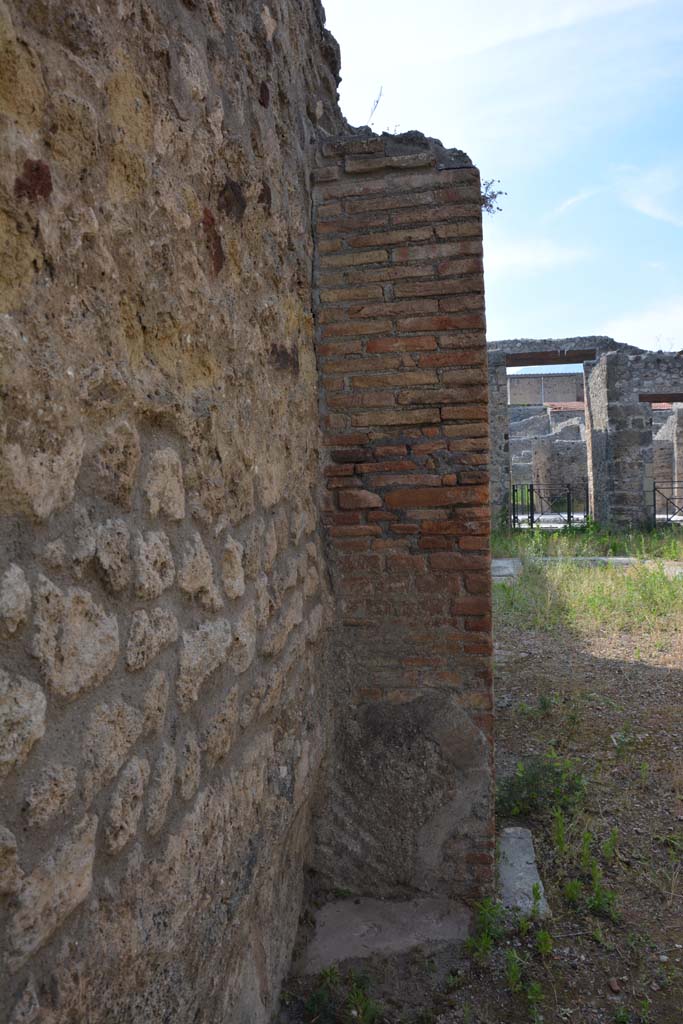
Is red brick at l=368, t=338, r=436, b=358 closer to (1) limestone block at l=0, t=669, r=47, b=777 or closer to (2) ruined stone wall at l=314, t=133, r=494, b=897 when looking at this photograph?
(2) ruined stone wall at l=314, t=133, r=494, b=897

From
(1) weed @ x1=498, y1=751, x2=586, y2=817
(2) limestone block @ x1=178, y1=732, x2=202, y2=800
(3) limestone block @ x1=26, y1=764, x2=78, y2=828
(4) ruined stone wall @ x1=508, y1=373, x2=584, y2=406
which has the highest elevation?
(4) ruined stone wall @ x1=508, y1=373, x2=584, y2=406

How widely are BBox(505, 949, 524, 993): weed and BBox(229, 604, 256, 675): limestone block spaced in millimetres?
1346

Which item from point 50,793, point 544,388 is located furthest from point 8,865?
point 544,388

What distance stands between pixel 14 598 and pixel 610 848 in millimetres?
2820

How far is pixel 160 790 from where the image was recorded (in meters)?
1.40

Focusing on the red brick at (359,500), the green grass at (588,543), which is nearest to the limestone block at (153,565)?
the red brick at (359,500)

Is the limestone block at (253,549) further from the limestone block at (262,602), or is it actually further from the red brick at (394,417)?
the red brick at (394,417)

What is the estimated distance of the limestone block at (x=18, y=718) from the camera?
96cm

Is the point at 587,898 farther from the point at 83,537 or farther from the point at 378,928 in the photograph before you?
the point at 83,537

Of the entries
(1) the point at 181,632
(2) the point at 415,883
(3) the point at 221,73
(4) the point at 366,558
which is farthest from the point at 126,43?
(2) the point at 415,883

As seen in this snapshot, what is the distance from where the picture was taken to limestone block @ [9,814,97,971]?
978 millimetres

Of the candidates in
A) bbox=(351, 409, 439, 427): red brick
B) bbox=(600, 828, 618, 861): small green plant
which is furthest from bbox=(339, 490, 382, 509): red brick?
bbox=(600, 828, 618, 861): small green plant

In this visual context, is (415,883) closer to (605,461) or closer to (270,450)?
(270,450)

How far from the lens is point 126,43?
4.42 ft
